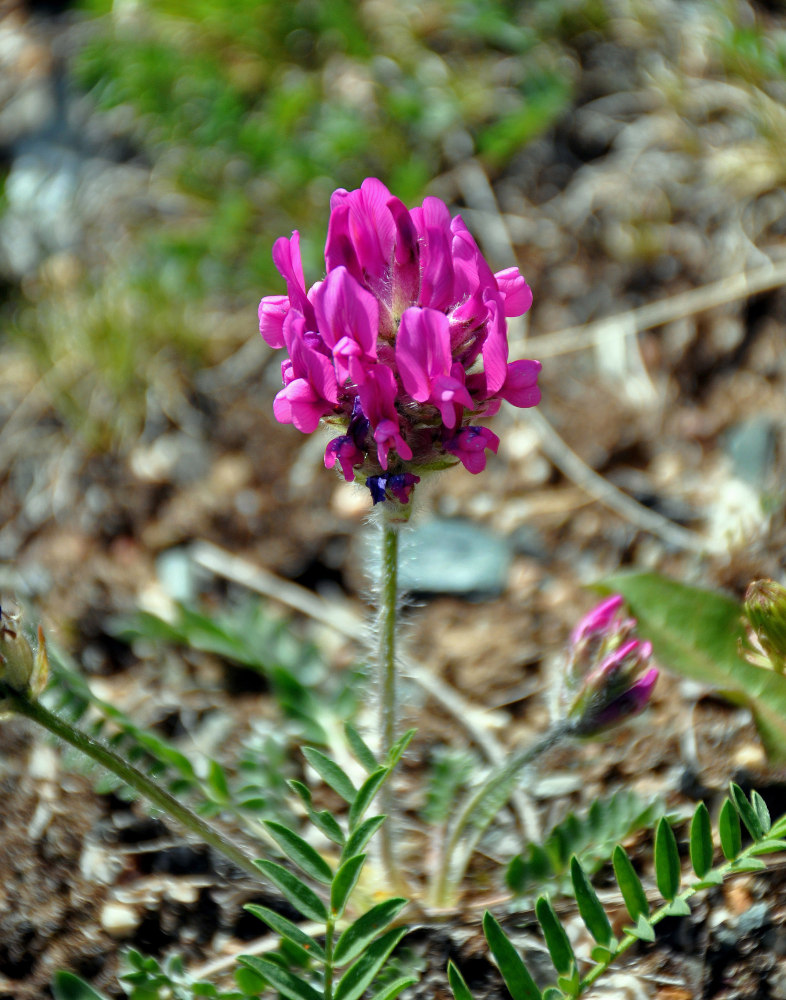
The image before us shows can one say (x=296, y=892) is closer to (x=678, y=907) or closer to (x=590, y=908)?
(x=590, y=908)

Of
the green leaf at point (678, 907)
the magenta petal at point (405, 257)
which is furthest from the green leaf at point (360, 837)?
the magenta petal at point (405, 257)

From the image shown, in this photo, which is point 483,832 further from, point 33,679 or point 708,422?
→ point 708,422

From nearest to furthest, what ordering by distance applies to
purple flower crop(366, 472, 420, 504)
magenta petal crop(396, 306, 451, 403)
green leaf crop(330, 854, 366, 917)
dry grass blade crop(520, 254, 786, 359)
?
magenta petal crop(396, 306, 451, 403) < purple flower crop(366, 472, 420, 504) < green leaf crop(330, 854, 366, 917) < dry grass blade crop(520, 254, 786, 359)

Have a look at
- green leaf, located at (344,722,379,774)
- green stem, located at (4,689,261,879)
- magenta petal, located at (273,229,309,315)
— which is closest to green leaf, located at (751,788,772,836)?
green leaf, located at (344,722,379,774)

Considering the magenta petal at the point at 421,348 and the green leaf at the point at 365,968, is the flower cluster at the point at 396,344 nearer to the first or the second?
the magenta petal at the point at 421,348

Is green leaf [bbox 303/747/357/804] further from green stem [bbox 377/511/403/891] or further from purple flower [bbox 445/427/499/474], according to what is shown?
purple flower [bbox 445/427/499/474]

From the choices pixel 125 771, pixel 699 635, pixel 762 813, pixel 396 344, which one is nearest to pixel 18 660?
pixel 125 771
